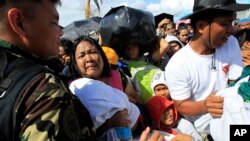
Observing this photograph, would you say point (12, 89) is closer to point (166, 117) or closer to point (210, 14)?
point (210, 14)

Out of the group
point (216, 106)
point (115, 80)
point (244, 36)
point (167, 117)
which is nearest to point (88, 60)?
point (115, 80)

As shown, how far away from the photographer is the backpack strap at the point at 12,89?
35.8 inches

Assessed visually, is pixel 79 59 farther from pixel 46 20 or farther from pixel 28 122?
pixel 28 122

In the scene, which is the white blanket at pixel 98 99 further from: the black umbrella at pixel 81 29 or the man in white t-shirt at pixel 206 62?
the black umbrella at pixel 81 29

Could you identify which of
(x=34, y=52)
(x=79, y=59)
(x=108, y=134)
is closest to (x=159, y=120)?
(x=79, y=59)

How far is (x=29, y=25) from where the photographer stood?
1.03 metres

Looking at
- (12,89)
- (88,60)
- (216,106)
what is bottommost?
(216,106)

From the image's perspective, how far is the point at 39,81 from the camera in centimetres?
94

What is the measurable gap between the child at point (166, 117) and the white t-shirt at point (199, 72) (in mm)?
286

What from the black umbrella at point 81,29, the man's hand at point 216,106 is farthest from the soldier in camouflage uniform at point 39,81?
the black umbrella at point 81,29

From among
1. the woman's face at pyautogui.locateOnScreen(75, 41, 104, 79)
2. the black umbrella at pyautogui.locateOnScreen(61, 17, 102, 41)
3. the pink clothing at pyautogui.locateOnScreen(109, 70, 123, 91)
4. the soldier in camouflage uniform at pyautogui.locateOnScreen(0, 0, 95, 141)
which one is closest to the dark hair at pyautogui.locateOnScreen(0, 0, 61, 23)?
the soldier in camouflage uniform at pyautogui.locateOnScreen(0, 0, 95, 141)

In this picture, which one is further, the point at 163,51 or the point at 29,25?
the point at 163,51

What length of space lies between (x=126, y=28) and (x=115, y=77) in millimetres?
705

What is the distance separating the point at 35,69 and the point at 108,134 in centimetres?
64
